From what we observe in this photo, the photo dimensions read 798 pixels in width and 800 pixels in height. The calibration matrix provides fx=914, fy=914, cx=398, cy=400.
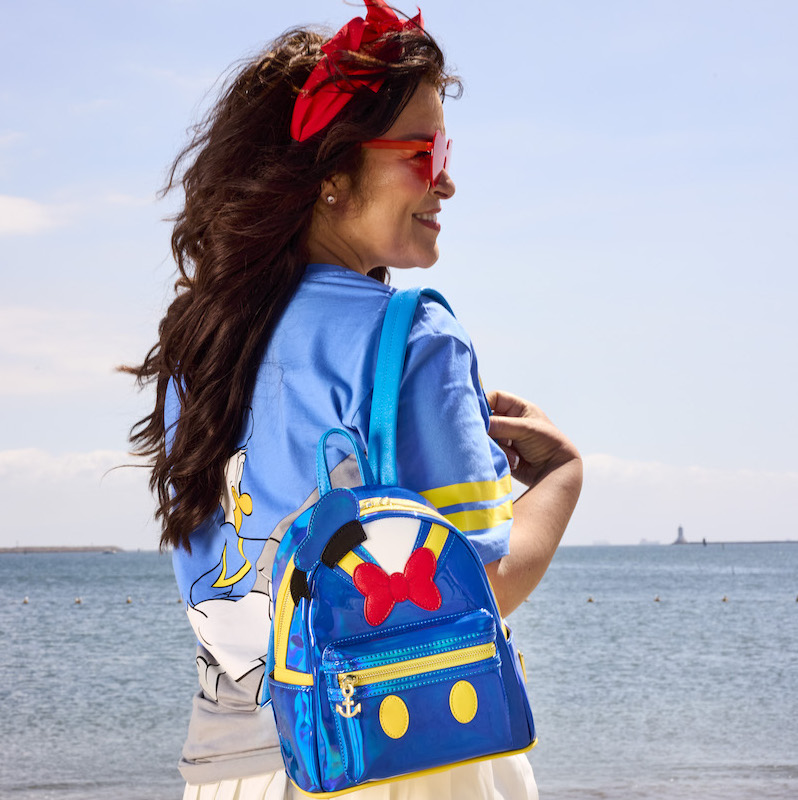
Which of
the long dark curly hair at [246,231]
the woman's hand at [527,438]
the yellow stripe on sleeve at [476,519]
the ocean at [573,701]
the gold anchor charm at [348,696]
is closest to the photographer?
the gold anchor charm at [348,696]

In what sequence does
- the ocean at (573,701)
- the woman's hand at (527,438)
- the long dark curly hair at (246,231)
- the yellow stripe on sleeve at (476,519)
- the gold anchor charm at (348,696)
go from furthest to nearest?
1. the ocean at (573,701)
2. the woman's hand at (527,438)
3. the long dark curly hair at (246,231)
4. the yellow stripe on sleeve at (476,519)
5. the gold anchor charm at (348,696)

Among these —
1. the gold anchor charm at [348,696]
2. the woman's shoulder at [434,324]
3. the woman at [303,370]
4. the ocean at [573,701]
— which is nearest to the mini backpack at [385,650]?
the gold anchor charm at [348,696]

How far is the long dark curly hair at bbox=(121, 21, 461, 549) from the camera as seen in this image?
136 cm

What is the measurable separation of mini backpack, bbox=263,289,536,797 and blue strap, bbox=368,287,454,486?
47mm

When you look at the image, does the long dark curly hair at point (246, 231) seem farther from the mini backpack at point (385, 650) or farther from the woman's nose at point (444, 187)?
the mini backpack at point (385, 650)

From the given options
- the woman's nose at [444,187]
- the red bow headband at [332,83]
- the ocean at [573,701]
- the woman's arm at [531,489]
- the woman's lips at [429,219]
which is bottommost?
the ocean at [573,701]

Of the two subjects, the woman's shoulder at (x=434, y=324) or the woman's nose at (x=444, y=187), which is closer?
the woman's shoulder at (x=434, y=324)

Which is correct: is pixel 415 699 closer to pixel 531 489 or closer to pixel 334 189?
pixel 531 489

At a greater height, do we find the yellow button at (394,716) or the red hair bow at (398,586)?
the red hair bow at (398,586)

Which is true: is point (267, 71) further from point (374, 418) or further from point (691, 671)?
point (691, 671)

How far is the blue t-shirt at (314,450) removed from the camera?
1.21 metres

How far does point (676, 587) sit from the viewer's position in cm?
5953

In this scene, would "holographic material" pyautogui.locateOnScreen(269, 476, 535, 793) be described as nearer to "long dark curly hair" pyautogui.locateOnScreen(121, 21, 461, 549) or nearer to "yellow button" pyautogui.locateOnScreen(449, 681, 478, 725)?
"yellow button" pyautogui.locateOnScreen(449, 681, 478, 725)

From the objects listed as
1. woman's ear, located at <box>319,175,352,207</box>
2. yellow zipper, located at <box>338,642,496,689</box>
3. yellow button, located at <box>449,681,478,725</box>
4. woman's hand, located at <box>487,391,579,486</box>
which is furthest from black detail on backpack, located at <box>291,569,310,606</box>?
woman's ear, located at <box>319,175,352,207</box>
